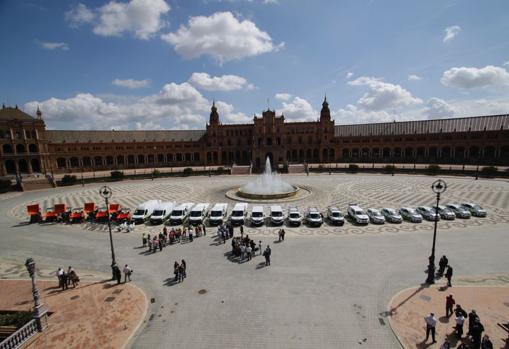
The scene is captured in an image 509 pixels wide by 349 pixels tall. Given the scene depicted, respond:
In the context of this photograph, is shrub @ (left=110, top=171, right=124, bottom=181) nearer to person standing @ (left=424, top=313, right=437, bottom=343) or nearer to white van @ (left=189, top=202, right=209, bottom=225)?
white van @ (left=189, top=202, right=209, bottom=225)

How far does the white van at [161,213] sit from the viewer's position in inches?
1073

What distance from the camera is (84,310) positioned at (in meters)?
13.0

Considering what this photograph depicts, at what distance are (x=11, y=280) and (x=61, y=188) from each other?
43.4 meters

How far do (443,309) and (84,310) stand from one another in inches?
709

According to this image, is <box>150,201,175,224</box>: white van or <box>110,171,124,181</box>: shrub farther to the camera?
<box>110,171,124,181</box>: shrub

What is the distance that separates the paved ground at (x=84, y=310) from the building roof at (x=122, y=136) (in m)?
71.7

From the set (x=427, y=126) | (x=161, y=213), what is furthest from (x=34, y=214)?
(x=427, y=126)

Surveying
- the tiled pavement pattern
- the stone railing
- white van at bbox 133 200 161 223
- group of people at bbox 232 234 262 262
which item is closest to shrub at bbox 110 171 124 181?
the tiled pavement pattern

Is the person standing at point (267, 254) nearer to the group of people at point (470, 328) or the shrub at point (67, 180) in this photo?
the group of people at point (470, 328)

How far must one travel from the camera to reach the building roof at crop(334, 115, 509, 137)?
70.2 metres

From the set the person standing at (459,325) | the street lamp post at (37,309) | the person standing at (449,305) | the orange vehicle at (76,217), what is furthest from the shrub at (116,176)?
the person standing at (459,325)

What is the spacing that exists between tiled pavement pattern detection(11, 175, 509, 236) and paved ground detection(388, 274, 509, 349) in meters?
9.43

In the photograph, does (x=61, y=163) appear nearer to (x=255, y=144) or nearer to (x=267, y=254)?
(x=255, y=144)

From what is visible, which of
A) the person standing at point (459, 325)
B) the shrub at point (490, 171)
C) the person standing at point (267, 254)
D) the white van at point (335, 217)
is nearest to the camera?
the person standing at point (459, 325)
